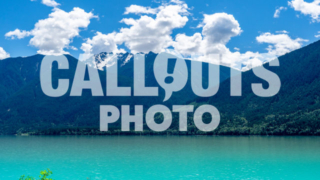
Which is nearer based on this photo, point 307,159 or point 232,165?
point 232,165

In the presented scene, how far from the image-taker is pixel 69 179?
67.1 meters

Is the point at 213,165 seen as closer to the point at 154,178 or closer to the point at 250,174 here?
the point at 250,174

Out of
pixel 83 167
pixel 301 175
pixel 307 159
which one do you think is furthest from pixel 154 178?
pixel 307 159

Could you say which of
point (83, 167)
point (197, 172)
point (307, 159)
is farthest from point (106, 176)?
point (307, 159)

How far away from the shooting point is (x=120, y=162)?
303 ft

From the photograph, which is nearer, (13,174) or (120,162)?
(13,174)

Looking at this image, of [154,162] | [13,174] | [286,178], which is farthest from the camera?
[154,162]

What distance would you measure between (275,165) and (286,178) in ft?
56.5

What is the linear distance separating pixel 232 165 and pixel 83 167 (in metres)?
41.3

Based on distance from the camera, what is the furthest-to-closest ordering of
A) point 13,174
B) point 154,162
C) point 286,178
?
point 154,162, point 13,174, point 286,178

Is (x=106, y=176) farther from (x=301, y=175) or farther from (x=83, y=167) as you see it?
(x=301, y=175)

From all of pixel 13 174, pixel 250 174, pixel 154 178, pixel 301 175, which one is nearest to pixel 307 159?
pixel 301 175

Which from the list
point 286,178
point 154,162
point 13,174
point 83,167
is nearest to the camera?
point 286,178

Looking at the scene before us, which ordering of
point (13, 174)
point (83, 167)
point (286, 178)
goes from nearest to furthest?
point (286, 178) < point (13, 174) < point (83, 167)
